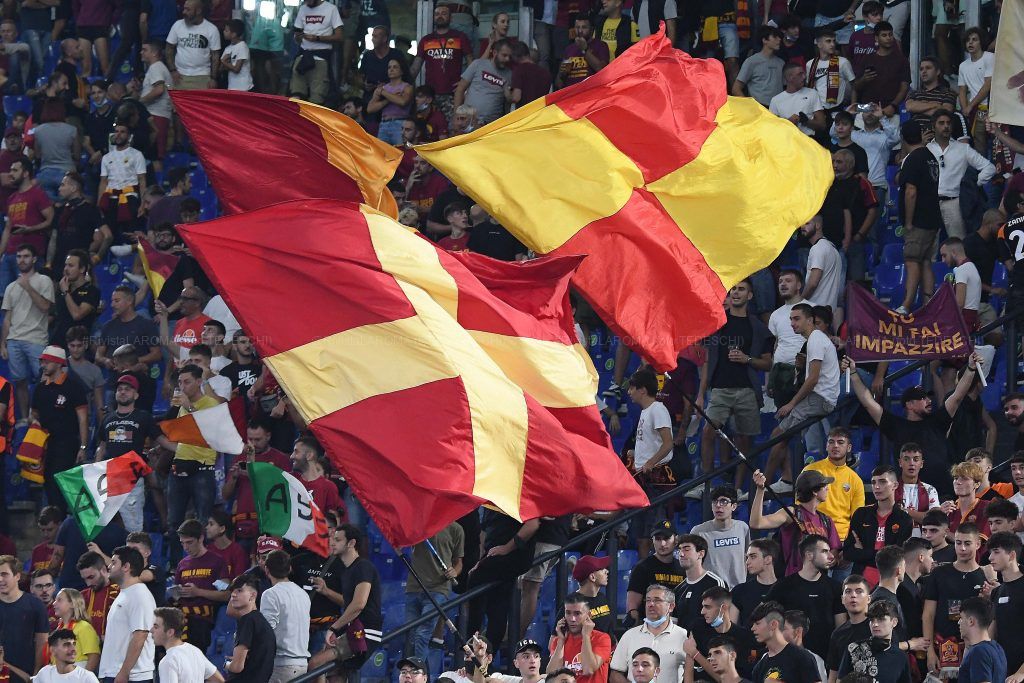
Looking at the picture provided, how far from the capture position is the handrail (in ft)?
44.6

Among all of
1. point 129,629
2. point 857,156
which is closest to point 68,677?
point 129,629

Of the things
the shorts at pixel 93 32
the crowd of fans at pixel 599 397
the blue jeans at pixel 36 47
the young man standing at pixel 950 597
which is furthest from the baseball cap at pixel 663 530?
the blue jeans at pixel 36 47

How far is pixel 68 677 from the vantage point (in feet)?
44.0

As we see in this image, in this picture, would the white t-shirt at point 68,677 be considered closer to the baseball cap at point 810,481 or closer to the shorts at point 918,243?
the baseball cap at point 810,481

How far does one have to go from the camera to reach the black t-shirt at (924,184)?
1714cm

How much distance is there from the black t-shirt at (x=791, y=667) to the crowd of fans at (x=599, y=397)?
2 cm

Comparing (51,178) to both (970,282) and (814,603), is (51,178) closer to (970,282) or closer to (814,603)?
(970,282)

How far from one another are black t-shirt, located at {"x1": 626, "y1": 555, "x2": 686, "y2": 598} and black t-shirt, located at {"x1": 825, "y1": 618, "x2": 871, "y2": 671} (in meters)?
1.78

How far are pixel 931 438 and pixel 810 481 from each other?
1359 mm

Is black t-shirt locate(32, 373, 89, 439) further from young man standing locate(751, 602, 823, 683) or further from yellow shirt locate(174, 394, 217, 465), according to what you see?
young man standing locate(751, 602, 823, 683)

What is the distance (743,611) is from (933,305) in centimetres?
286

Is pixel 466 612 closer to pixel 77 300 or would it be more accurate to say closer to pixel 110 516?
pixel 110 516

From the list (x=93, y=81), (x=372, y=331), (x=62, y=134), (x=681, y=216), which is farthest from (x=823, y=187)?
(x=93, y=81)

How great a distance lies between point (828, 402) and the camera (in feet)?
51.5
